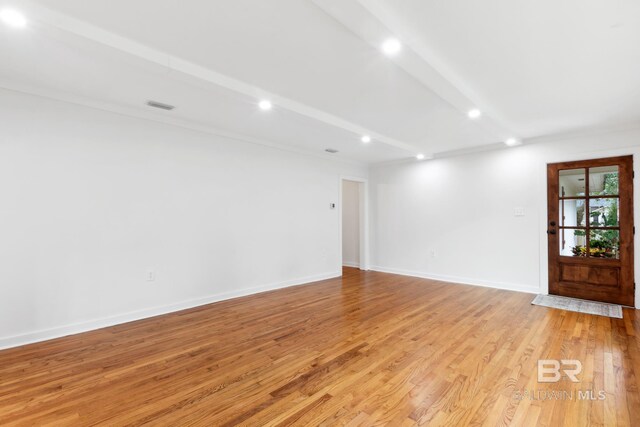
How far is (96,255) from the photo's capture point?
330 centimetres

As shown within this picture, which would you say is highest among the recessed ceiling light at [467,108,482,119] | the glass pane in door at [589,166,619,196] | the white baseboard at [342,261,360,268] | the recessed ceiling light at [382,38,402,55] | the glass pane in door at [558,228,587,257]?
the recessed ceiling light at [382,38,402,55]

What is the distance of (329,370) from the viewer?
94.1 inches

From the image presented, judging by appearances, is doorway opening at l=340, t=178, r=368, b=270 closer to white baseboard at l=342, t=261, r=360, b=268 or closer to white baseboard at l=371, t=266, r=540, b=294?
white baseboard at l=342, t=261, r=360, b=268

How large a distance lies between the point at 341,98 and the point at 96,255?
3.12 meters

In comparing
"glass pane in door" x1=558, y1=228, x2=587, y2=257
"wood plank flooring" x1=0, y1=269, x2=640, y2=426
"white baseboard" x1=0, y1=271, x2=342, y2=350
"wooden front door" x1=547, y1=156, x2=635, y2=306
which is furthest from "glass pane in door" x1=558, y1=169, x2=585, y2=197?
"white baseboard" x1=0, y1=271, x2=342, y2=350

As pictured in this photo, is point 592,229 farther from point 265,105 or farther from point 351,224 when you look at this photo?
point 265,105

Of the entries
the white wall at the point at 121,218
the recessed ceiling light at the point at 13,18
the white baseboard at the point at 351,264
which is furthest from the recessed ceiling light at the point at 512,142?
the recessed ceiling light at the point at 13,18

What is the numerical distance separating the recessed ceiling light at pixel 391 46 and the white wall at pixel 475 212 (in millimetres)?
3778

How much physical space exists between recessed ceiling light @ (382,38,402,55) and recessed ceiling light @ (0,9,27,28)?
230 centimetres

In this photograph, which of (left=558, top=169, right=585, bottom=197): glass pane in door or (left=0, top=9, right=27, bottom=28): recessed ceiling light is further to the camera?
(left=558, top=169, right=585, bottom=197): glass pane in door

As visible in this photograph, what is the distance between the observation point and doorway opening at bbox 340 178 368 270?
6.91m

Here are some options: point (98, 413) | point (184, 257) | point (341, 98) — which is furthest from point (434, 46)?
point (184, 257)

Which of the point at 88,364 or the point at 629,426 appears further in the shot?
the point at 88,364

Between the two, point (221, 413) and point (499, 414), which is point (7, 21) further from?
point (499, 414)
